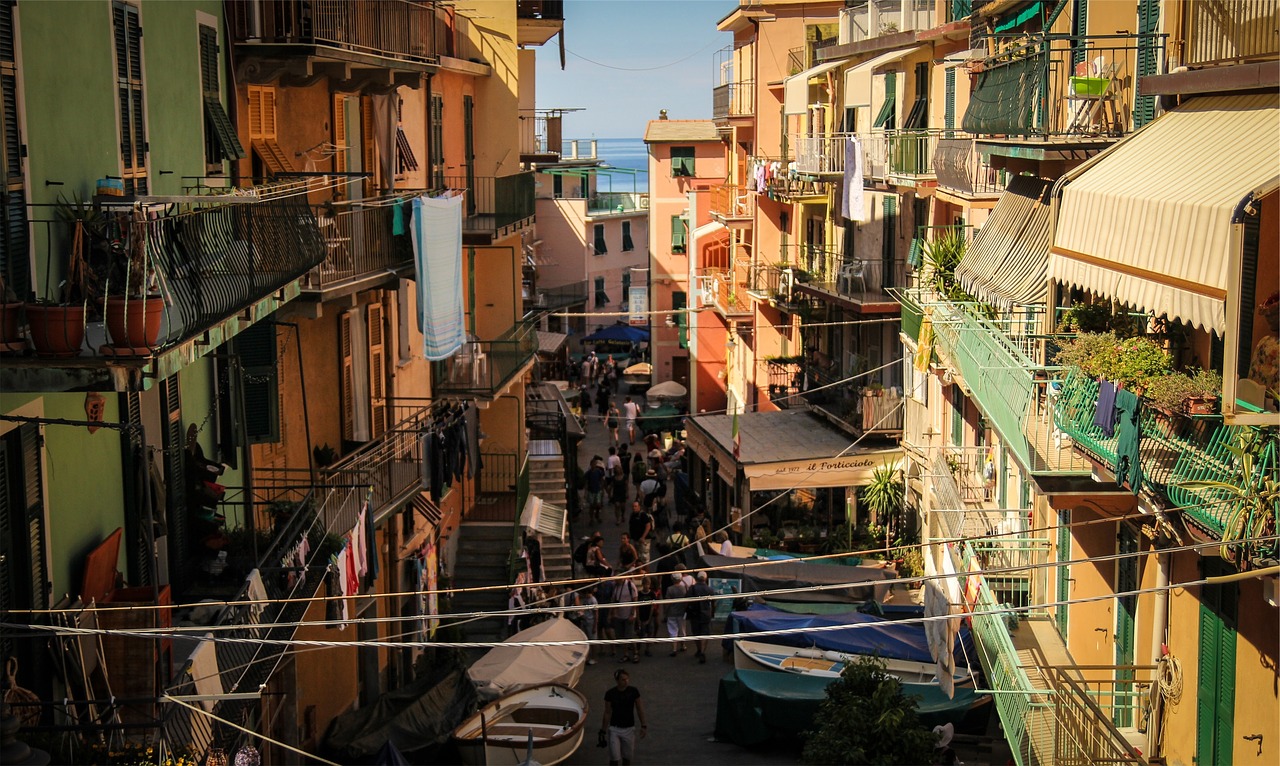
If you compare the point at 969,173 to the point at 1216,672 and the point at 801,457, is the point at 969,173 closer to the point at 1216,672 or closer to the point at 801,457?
the point at 801,457

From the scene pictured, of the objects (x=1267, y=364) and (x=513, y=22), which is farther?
(x=513, y=22)

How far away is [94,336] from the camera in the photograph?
9750 millimetres

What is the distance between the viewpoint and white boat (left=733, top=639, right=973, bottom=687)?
69.5 feet

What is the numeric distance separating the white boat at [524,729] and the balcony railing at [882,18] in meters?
15.6

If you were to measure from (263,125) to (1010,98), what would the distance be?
30.2ft

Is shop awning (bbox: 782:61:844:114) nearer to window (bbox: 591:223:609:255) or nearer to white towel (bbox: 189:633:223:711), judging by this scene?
white towel (bbox: 189:633:223:711)

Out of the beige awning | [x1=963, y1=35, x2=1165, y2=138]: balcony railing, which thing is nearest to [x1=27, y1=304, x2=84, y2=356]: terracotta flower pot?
[x1=963, y1=35, x2=1165, y2=138]: balcony railing

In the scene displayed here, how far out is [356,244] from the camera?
1995 centimetres

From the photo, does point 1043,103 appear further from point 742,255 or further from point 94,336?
point 742,255

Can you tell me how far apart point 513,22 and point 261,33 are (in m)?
14.6

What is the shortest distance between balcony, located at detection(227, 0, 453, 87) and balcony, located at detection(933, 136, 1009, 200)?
8278 mm

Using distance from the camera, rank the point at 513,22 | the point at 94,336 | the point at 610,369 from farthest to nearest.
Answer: the point at 610,369 → the point at 513,22 → the point at 94,336

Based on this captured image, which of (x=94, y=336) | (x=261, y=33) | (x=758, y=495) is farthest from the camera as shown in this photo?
(x=758, y=495)

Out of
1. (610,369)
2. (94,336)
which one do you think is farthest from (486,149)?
(610,369)
